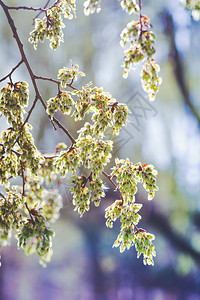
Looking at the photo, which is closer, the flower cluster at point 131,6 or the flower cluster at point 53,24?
the flower cluster at point 131,6

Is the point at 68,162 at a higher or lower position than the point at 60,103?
lower

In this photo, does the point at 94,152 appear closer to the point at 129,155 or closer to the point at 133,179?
the point at 133,179

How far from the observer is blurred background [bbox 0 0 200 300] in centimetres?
447

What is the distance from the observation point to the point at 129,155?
4.64 m

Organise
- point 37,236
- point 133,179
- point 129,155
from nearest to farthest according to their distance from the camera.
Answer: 1. point 133,179
2. point 37,236
3. point 129,155

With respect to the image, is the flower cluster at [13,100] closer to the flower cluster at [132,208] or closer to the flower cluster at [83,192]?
the flower cluster at [83,192]

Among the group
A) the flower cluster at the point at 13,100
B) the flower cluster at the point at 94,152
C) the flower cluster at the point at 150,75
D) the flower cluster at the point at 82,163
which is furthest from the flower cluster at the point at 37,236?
the flower cluster at the point at 150,75

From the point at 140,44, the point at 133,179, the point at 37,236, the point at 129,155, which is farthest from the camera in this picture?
the point at 129,155

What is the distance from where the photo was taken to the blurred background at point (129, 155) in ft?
14.7

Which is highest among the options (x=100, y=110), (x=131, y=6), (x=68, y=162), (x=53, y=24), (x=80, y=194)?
(x=53, y=24)

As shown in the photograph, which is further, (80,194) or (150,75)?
(80,194)

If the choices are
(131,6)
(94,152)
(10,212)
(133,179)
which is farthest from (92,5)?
(10,212)

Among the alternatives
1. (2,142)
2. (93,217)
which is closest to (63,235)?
(93,217)

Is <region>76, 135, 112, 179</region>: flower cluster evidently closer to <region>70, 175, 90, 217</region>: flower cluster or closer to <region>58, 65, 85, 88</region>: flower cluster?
<region>70, 175, 90, 217</region>: flower cluster
